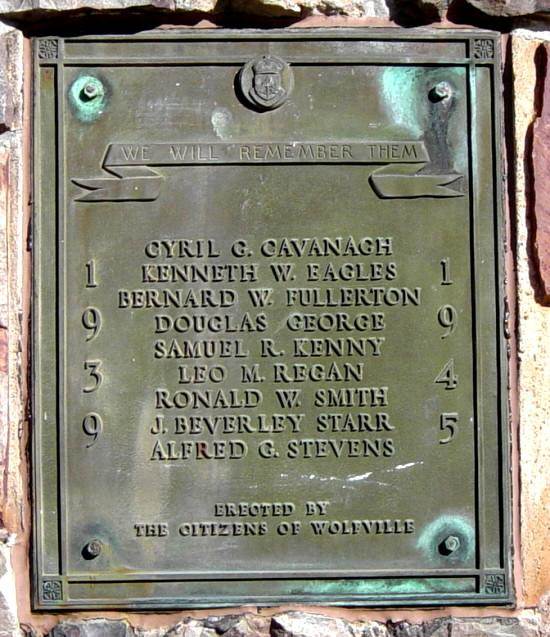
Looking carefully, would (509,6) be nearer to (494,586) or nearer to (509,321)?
(509,321)

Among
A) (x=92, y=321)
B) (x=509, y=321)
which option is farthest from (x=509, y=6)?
(x=92, y=321)

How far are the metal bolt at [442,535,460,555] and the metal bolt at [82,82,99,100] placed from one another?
158cm

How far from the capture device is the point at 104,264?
3.47 meters

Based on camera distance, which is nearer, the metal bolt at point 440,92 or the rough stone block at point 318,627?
the rough stone block at point 318,627

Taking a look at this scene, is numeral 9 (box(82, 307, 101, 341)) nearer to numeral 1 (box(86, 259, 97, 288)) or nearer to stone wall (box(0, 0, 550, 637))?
numeral 1 (box(86, 259, 97, 288))

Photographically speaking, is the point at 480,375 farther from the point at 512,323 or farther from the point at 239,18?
the point at 239,18

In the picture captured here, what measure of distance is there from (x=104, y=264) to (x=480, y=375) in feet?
3.57

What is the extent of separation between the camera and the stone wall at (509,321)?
136 inches

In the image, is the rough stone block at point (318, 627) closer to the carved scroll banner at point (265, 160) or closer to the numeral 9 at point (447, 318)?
the numeral 9 at point (447, 318)

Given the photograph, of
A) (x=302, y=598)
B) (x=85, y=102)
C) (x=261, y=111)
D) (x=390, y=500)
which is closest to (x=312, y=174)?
(x=261, y=111)

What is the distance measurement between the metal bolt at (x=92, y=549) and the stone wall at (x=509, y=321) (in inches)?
6.6


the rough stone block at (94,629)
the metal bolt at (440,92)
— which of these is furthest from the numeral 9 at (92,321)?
the metal bolt at (440,92)

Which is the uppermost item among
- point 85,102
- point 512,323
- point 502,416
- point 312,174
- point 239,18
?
point 239,18

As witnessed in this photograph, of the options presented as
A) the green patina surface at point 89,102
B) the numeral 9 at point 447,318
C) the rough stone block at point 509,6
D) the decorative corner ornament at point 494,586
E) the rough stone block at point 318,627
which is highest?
the rough stone block at point 509,6
